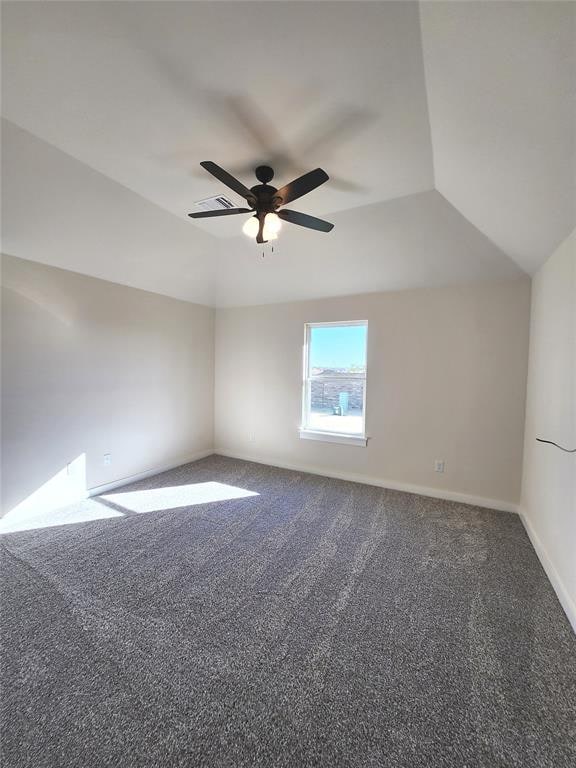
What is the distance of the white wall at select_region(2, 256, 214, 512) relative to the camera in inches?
109

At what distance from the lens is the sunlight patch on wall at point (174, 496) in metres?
3.16

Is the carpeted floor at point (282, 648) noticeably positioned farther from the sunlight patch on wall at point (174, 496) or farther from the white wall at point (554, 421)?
the sunlight patch on wall at point (174, 496)

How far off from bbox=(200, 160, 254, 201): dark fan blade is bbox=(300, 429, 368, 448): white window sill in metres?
2.89

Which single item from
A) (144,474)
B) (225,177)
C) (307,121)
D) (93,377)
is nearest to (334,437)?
(144,474)

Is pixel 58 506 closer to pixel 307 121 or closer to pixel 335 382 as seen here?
pixel 335 382

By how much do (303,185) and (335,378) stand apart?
257 cm

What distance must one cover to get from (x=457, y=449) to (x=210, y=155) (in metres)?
3.56

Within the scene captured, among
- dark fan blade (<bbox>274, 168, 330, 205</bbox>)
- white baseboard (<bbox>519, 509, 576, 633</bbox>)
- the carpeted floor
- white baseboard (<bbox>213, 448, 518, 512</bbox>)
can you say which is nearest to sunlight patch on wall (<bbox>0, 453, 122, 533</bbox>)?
the carpeted floor

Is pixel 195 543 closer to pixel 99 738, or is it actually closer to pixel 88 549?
pixel 88 549

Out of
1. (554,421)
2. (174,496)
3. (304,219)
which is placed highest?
(304,219)

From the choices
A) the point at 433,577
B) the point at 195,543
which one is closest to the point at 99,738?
the point at 195,543

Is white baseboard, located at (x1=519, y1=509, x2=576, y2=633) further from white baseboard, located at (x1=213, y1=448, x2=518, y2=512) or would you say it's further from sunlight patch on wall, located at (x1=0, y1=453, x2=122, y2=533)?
sunlight patch on wall, located at (x1=0, y1=453, x2=122, y2=533)

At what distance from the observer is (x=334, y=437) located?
13.2 ft

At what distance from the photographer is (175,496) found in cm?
338
